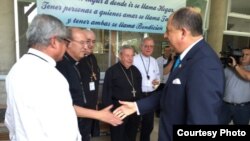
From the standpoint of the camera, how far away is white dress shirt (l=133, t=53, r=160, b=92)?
13.1ft

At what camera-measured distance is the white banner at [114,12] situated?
3908mm

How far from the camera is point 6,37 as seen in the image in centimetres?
400

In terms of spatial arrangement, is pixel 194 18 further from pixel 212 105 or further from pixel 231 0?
pixel 231 0

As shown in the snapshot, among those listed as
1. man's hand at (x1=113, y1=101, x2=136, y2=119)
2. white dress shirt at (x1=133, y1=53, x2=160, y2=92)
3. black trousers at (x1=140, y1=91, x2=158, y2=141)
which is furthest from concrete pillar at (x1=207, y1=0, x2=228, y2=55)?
man's hand at (x1=113, y1=101, x2=136, y2=119)

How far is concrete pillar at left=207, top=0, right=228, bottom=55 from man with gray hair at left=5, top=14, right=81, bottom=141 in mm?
5069

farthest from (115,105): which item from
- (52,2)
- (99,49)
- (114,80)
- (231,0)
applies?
(231,0)

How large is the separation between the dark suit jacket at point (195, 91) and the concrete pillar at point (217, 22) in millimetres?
A: 4582

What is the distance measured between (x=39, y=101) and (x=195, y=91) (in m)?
0.85

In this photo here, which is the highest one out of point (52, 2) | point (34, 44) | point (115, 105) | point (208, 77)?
point (52, 2)

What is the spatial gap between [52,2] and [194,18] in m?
2.68

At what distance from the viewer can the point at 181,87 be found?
161cm

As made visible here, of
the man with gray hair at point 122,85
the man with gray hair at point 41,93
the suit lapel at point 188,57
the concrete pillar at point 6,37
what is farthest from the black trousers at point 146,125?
the man with gray hair at point 41,93

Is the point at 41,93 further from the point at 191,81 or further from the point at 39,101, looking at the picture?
the point at 191,81

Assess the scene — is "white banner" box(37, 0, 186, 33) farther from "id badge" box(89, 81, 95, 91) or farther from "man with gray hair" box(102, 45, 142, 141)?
"id badge" box(89, 81, 95, 91)
